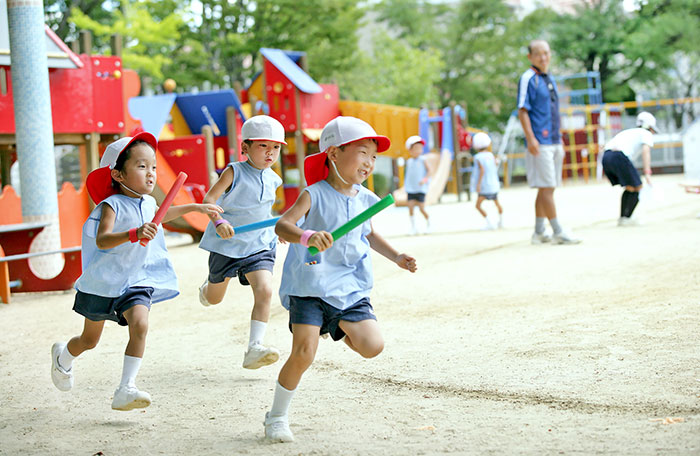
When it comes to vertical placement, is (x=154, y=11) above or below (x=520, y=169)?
above

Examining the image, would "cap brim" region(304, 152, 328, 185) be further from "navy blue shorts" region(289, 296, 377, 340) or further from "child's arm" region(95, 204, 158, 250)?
"child's arm" region(95, 204, 158, 250)

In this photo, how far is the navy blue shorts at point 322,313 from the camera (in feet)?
11.8

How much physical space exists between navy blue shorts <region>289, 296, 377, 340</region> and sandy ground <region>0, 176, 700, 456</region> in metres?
0.44

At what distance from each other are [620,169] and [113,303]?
8.90 metres

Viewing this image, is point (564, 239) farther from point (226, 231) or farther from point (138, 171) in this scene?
point (138, 171)

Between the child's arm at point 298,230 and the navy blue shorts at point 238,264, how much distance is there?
1563 millimetres

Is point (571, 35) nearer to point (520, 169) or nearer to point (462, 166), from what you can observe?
point (520, 169)

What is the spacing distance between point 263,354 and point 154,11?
2264cm

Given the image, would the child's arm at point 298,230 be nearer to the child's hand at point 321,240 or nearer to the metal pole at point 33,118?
the child's hand at point 321,240

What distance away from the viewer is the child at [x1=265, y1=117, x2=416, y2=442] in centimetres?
356

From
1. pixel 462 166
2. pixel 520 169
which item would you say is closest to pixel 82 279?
pixel 462 166

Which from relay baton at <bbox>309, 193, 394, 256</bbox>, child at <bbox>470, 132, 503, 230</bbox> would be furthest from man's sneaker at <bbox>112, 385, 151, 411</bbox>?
child at <bbox>470, 132, 503, 230</bbox>

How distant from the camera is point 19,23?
8766mm

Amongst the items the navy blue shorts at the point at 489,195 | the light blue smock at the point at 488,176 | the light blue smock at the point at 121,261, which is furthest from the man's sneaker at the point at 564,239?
the light blue smock at the point at 121,261
